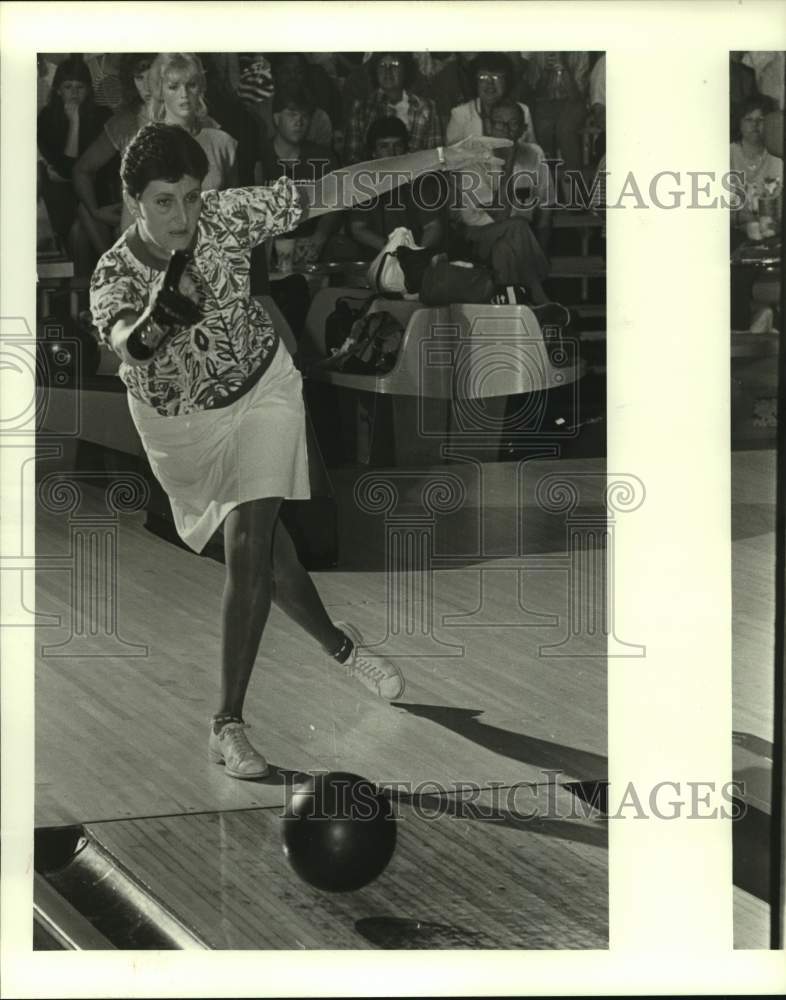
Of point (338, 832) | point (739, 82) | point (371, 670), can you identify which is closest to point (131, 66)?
point (739, 82)

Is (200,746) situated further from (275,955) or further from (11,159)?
(11,159)

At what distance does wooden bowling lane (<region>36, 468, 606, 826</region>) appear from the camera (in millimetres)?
4000

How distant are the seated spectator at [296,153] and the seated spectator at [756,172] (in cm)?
94

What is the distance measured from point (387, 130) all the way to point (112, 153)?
645mm

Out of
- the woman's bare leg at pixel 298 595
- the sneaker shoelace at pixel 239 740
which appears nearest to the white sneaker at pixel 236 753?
the sneaker shoelace at pixel 239 740

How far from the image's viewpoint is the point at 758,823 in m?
4.03

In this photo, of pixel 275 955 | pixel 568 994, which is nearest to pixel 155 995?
pixel 275 955

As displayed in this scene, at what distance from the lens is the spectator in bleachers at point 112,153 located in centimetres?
389

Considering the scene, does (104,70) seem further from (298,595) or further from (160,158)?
(298,595)

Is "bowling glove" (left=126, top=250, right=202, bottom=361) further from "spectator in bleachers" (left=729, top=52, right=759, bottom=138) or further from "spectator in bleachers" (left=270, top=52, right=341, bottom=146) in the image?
"spectator in bleachers" (left=729, top=52, right=759, bottom=138)

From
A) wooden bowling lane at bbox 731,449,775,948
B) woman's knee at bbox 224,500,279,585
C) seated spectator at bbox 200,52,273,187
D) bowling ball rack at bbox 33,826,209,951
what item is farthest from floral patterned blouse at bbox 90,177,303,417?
wooden bowling lane at bbox 731,449,775,948

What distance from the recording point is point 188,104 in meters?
3.90

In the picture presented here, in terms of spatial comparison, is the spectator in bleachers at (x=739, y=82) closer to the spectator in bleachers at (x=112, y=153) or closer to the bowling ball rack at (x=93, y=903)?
the spectator in bleachers at (x=112, y=153)

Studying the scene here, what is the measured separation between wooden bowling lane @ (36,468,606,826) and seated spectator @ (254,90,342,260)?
0.85 m
